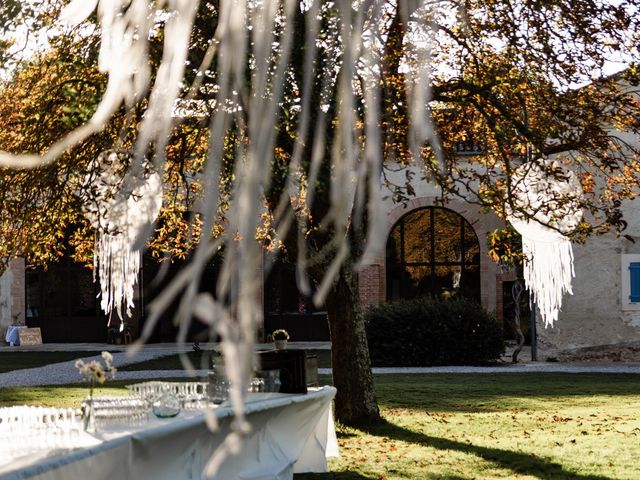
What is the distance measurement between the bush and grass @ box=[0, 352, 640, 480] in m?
3.05

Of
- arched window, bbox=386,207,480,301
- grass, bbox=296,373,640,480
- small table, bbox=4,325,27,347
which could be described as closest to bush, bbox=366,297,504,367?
grass, bbox=296,373,640,480

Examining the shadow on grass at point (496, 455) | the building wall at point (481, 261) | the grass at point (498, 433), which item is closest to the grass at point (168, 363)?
the building wall at point (481, 261)

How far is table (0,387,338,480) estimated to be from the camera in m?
4.37

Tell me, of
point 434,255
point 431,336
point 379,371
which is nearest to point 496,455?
point 379,371

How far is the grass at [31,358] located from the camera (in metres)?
20.5

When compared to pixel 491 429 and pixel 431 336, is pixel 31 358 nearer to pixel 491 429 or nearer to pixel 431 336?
pixel 431 336

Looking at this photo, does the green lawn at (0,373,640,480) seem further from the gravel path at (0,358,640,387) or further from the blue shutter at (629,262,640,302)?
the blue shutter at (629,262,640,302)

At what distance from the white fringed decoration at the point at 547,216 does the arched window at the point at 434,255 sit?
8.50 m

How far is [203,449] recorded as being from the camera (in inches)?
229

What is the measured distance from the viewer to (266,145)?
1.04m

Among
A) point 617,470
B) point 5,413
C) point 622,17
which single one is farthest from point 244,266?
point 622,17

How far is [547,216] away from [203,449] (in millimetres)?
5765

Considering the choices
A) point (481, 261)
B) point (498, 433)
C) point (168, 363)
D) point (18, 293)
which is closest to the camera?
point (498, 433)

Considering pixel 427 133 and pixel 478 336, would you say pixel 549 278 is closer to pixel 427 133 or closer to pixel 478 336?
pixel 478 336
